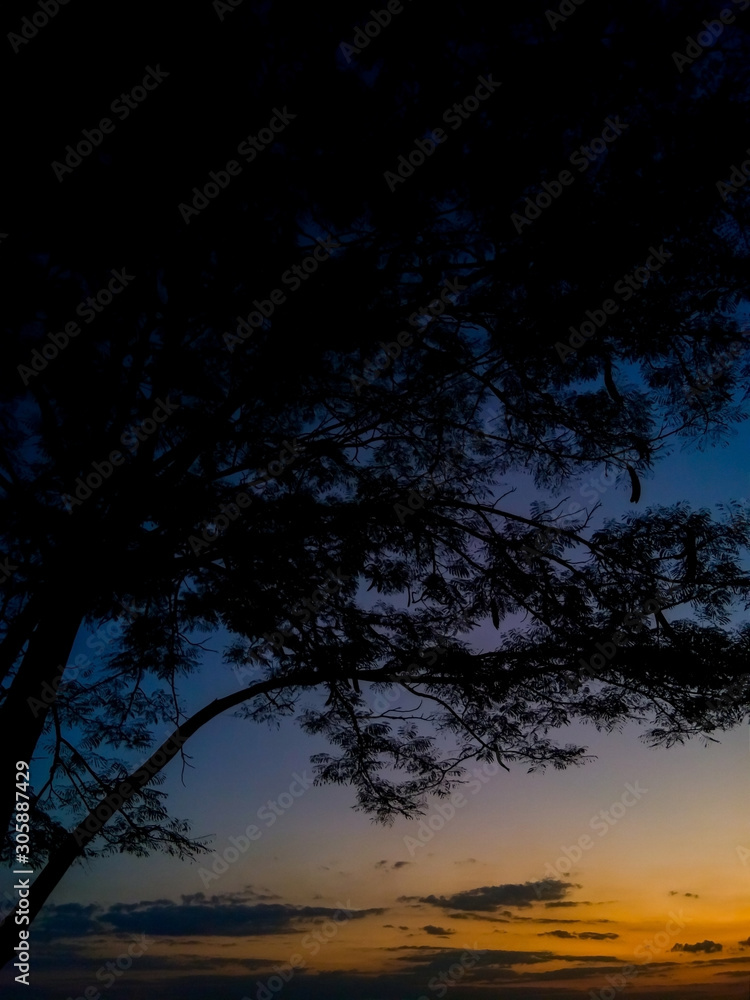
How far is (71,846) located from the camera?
4801 mm

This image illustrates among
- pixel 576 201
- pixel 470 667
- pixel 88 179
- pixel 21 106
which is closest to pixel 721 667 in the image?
pixel 470 667

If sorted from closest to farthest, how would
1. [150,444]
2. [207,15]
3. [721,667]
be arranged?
[207,15], [721,667], [150,444]

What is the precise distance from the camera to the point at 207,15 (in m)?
4.61

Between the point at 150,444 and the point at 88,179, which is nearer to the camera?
the point at 88,179

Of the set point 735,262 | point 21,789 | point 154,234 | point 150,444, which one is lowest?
point 21,789

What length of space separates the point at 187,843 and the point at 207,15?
5.32m

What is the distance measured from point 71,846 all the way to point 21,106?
14.0 ft

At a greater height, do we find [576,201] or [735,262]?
[576,201]

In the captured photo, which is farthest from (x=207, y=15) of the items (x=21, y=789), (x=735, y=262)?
(x=21, y=789)

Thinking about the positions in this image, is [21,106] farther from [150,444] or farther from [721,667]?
[721,667]

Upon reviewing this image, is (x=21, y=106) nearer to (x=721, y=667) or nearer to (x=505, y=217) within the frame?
(x=505, y=217)

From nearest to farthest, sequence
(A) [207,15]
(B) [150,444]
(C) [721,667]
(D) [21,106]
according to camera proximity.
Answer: (D) [21,106]
(A) [207,15]
(C) [721,667]
(B) [150,444]

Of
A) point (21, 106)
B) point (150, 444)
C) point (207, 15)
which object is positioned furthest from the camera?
point (150, 444)

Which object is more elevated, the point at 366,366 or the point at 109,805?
the point at 366,366
